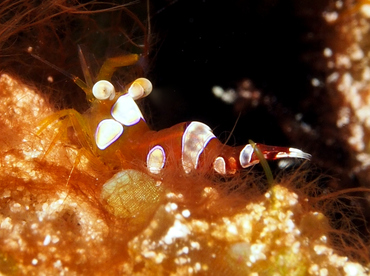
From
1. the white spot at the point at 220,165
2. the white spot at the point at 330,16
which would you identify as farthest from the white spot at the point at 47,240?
the white spot at the point at 330,16

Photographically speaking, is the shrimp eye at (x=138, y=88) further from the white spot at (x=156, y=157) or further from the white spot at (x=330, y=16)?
the white spot at (x=330, y=16)

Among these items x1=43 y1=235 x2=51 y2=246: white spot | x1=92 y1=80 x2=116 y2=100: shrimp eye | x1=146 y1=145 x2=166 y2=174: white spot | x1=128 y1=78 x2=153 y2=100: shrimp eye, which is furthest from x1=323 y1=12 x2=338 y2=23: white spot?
x1=43 y1=235 x2=51 y2=246: white spot

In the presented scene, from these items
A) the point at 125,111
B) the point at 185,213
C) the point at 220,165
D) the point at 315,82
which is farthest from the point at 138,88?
the point at 315,82

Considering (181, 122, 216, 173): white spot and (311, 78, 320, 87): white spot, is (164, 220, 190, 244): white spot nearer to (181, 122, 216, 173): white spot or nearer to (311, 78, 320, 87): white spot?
(181, 122, 216, 173): white spot

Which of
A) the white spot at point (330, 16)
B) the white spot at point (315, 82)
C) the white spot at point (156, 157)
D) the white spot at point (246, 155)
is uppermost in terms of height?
the white spot at point (330, 16)

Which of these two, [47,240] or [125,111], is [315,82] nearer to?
[125,111]

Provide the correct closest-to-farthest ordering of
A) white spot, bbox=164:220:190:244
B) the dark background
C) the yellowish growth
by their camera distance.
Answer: white spot, bbox=164:220:190:244, the yellowish growth, the dark background
